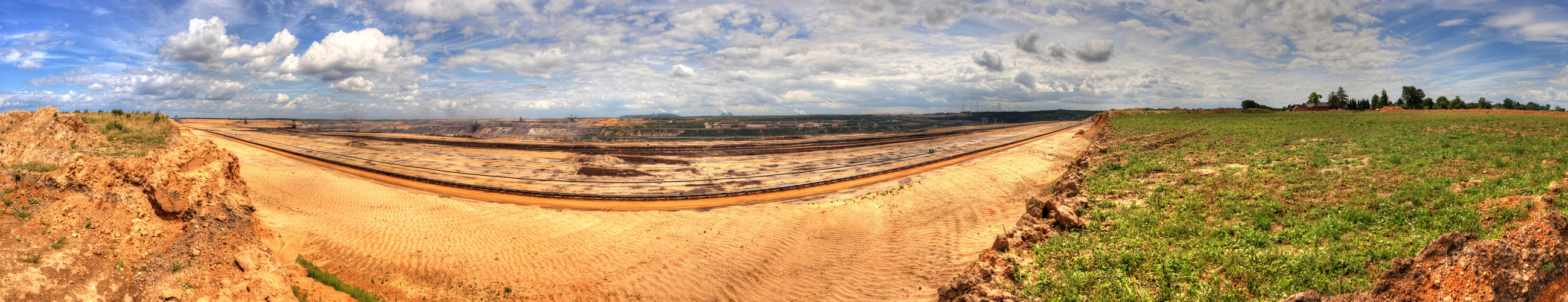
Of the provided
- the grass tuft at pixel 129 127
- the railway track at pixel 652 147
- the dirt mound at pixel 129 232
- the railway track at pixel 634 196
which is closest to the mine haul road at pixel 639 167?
the railway track at pixel 634 196

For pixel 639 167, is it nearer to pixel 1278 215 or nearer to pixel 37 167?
pixel 37 167

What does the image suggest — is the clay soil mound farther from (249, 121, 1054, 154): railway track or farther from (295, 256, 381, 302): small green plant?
(295, 256, 381, 302): small green plant

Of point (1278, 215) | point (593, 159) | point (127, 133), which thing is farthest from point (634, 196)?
point (1278, 215)

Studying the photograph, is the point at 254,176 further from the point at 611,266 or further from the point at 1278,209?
the point at 1278,209

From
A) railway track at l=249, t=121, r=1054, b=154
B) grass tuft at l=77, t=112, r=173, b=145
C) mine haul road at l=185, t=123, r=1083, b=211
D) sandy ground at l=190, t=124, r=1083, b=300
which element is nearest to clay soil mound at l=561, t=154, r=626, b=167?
mine haul road at l=185, t=123, r=1083, b=211

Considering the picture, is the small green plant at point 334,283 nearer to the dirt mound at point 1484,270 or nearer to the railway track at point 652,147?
the dirt mound at point 1484,270

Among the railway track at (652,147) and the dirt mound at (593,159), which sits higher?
the railway track at (652,147)
